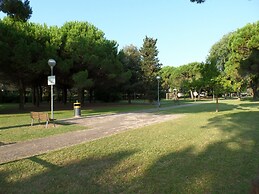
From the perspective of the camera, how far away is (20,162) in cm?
580

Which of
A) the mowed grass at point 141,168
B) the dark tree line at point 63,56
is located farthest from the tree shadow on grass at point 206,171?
the dark tree line at point 63,56

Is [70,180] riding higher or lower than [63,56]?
lower

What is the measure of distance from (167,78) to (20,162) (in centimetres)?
7061

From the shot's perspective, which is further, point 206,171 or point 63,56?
point 63,56

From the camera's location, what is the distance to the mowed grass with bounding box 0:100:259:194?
4.20 metres

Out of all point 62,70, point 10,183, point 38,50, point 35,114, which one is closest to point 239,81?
point 62,70

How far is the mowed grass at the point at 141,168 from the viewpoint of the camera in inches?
165

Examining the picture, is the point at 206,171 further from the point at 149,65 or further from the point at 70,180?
the point at 149,65

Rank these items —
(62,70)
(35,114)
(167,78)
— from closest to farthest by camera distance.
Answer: (35,114) → (62,70) → (167,78)

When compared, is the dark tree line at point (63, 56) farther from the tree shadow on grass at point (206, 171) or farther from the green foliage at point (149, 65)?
the tree shadow on grass at point (206, 171)

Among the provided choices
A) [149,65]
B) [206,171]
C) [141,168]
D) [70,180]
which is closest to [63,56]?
[149,65]

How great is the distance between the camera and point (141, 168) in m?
5.16

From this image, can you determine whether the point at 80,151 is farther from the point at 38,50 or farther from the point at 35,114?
the point at 38,50

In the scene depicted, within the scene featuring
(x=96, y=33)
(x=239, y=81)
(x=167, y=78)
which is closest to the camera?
(x=96, y=33)
